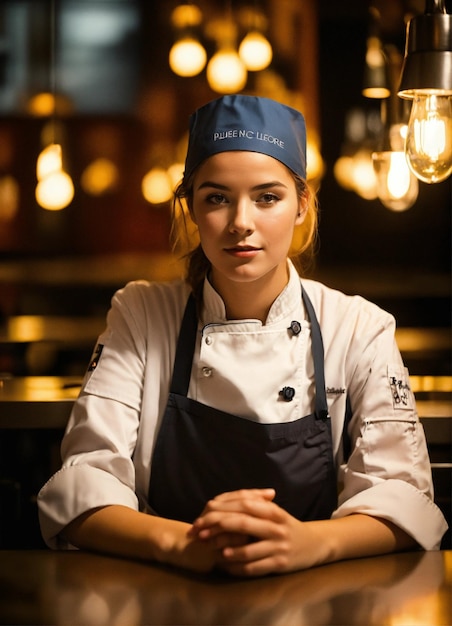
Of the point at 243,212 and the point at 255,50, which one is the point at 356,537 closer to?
the point at 243,212

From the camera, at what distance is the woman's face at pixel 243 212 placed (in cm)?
161

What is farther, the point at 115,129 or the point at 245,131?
the point at 115,129

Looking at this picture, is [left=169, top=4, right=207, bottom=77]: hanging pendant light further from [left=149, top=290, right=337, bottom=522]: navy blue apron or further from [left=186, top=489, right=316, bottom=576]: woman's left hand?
[left=186, top=489, right=316, bottom=576]: woman's left hand

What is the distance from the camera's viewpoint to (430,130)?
1525 millimetres

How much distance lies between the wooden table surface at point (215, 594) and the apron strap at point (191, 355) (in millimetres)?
370

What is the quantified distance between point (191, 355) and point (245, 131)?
0.42m

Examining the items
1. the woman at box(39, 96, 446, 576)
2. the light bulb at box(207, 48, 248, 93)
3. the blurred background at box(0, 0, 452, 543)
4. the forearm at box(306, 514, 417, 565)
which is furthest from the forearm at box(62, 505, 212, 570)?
the blurred background at box(0, 0, 452, 543)

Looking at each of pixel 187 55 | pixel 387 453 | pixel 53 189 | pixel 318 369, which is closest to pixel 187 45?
pixel 187 55

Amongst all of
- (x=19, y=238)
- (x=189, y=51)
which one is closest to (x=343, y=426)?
(x=189, y=51)

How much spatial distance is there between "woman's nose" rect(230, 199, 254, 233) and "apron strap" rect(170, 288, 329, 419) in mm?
257

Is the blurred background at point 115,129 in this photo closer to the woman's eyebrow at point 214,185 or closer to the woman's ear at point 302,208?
the woman's ear at point 302,208

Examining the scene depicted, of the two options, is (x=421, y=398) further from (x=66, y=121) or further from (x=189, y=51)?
(x=66, y=121)

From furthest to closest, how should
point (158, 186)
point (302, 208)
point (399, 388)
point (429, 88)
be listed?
point (158, 186) < point (302, 208) < point (399, 388) < point (429, 88)

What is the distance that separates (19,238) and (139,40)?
1.36m
